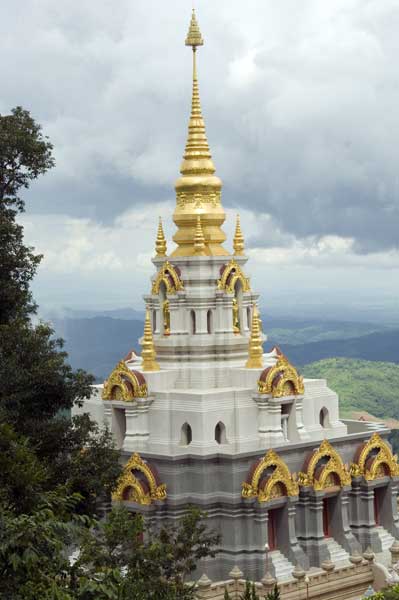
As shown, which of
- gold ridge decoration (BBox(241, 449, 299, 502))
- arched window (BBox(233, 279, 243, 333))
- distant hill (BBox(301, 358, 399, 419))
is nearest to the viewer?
Answer: gold ridge decoration (BBox(241, 449, 299, 502))

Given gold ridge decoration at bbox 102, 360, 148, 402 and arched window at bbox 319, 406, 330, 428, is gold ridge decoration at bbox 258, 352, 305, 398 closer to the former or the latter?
arched window at bbox 319, 406, 330, 428

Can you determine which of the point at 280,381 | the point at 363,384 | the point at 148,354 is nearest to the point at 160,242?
the point at 148,354

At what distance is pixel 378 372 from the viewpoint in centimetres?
18050

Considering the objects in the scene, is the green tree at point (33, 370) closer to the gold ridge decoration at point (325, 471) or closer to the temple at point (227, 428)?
the temple at point (227, 428)

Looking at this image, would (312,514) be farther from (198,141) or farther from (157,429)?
(198,141)

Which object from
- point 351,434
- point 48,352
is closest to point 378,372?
point 351,434

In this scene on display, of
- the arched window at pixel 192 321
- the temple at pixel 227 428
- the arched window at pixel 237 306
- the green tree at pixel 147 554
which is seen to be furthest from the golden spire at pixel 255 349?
the green tree at pixel 147 554

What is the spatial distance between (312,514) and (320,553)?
1.30m

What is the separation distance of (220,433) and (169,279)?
5995 mm

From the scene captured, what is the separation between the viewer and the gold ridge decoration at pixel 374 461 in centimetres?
4266

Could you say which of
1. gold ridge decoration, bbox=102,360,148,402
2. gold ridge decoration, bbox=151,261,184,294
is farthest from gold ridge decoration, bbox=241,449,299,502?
gold ridge decoration, bbox=151,261,184,294

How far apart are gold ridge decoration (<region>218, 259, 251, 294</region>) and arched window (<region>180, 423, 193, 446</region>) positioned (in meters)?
5.39

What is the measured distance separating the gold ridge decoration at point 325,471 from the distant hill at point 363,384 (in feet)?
334

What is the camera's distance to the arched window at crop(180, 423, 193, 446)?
131ft
